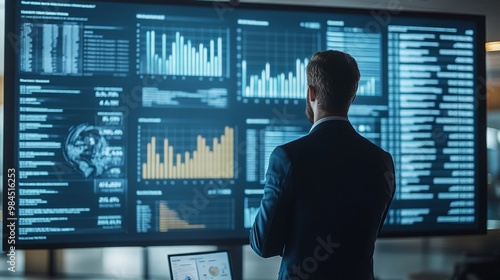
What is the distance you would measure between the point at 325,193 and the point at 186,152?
93 centimetres

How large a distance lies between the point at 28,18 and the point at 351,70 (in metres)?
1.35

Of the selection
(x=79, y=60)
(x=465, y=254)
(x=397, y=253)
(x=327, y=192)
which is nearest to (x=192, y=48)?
(x=79, y=60)

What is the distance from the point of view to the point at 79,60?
2311 mm

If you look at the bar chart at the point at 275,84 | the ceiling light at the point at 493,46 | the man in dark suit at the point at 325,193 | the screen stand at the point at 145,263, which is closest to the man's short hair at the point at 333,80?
the man in dark suit at the point at 325,193

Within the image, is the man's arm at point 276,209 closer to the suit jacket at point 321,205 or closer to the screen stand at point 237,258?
the suit jacket at point 321,205

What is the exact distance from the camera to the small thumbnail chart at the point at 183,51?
2369mm

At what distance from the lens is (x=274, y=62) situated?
2488 millimetres

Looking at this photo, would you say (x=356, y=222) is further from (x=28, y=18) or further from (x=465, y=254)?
(x=465, y=254)

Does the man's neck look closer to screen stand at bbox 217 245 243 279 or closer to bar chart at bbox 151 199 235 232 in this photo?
bar chart at bbox 151 199 235 232

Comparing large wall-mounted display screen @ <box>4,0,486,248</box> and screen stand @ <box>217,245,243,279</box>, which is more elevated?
large wall-mounted display screen @ <box>4,0,486,248</box>

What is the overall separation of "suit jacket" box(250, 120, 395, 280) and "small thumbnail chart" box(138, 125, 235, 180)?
781mm

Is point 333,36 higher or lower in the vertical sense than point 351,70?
higher

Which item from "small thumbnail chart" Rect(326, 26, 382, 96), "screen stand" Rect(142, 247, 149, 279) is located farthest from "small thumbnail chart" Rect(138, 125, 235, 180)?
"screen stand" Rect(142, 247, 149, 279)

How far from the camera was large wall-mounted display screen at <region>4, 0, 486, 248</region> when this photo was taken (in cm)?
228
